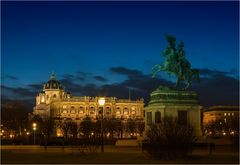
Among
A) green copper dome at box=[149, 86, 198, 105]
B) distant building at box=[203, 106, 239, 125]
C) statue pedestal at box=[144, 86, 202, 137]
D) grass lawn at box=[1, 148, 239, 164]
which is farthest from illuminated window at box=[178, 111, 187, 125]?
distant building at box=[203, 106, 239, 125]

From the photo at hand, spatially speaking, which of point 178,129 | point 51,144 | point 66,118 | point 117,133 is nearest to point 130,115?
point 66,118

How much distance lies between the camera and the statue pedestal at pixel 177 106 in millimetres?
46906

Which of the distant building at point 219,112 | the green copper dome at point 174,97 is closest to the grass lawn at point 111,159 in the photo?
the green copper dome at point 174,97

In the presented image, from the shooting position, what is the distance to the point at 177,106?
4694 centimetres

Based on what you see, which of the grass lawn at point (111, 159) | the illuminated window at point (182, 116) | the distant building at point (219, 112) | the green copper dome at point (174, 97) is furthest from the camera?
the distant building at point (219, 112)

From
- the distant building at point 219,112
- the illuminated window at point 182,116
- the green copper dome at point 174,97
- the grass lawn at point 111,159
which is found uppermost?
the distant building at point 219,112

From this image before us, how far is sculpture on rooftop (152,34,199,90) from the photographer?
160ft

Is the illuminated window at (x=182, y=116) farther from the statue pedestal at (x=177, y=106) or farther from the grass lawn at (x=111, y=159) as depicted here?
the grass lawn at (x=111, y=159)

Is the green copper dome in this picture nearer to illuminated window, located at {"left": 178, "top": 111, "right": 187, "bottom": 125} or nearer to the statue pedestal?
the statue pedestal

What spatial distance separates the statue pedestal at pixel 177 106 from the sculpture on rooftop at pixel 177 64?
1630 millimetres

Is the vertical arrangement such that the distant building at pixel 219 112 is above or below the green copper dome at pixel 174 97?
above

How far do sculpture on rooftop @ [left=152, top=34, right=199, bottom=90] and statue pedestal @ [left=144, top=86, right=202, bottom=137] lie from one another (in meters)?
1.63

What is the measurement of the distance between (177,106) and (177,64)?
433cm

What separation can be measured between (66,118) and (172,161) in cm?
16889
